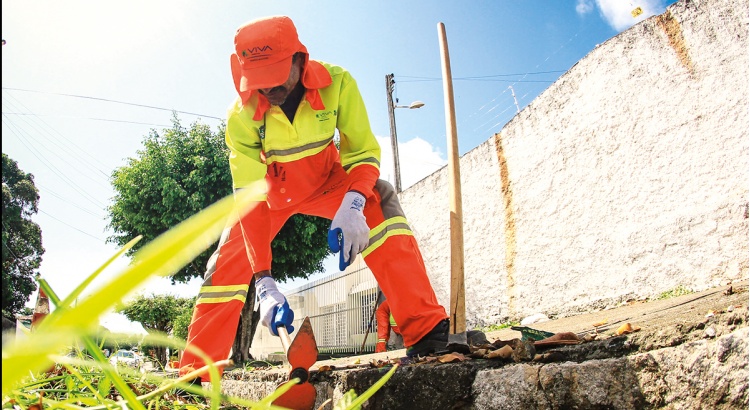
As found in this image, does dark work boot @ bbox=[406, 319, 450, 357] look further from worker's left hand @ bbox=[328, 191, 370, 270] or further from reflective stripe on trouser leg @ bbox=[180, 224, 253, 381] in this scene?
reflective stripe on trouser leg @ bbox=[180, 224, 253, 381]

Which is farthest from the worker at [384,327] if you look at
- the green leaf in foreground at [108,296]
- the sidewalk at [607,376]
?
the green leaf in foreground at [108,296]

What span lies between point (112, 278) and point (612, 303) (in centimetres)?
476

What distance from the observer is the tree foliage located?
10906 mm

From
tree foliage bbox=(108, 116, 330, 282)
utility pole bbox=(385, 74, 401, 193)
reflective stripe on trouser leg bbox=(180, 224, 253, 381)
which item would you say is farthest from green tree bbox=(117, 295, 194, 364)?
reflective stripe on trouser leg bbox=(180, 224, 253, 381)

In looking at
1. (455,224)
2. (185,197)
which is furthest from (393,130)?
(455,224)

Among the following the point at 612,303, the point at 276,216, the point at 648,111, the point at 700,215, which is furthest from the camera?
the point at 612,303

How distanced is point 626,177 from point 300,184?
3052mm

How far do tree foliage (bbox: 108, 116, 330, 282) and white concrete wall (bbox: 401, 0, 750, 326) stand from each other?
20.6 feet

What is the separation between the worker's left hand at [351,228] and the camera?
2254 mm

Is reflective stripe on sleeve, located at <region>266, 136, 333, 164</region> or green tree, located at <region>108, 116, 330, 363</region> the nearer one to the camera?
reflective stripe on sleeve, located at <region>266, 136, 333, 164</region>

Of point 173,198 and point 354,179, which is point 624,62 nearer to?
point 354,179

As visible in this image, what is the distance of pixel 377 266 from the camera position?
2336 millimetres

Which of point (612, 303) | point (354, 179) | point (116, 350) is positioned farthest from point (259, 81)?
point (612, 303)

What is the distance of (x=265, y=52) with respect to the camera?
2.39m
